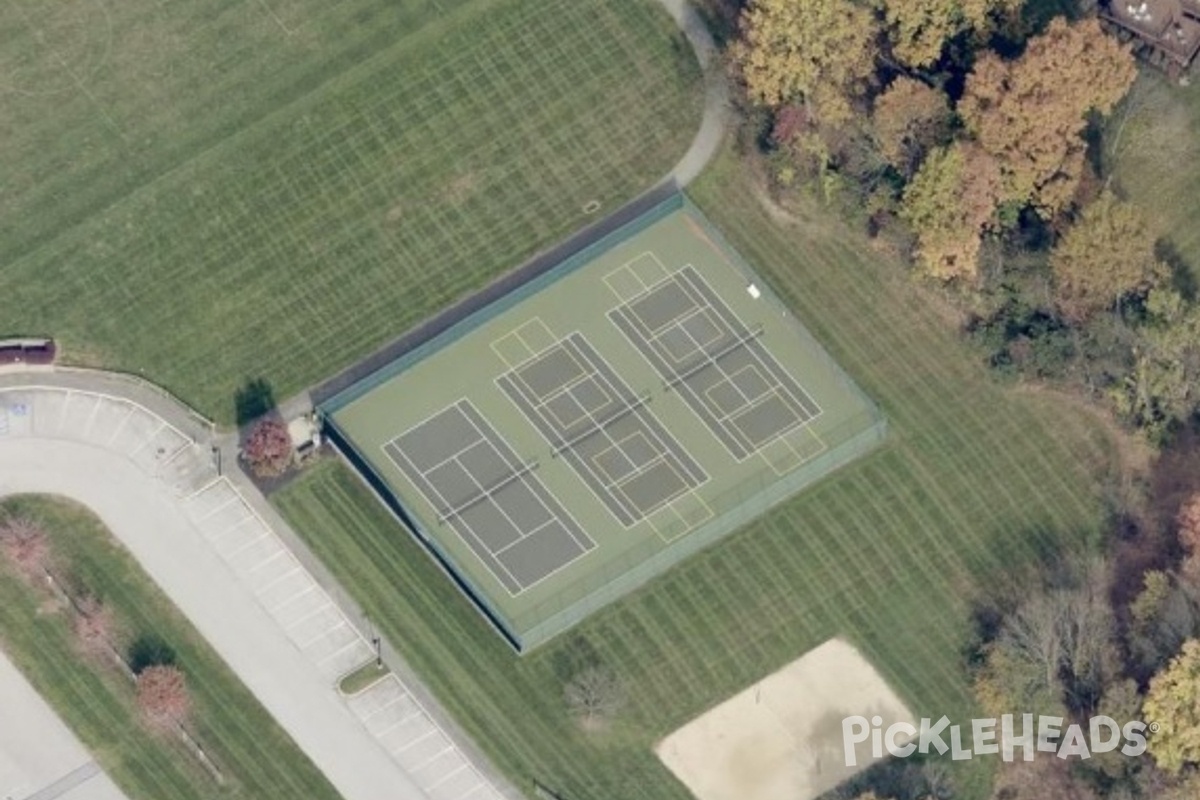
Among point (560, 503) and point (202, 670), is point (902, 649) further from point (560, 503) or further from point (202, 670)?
point (202, 670)

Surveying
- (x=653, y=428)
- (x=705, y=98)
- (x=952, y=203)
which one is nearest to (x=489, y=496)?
(x=653, y=428)

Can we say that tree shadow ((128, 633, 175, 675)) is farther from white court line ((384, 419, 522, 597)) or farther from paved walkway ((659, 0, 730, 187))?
paved walkway ((659, 0, 730, 187))

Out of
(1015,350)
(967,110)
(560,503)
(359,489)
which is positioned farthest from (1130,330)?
(359,489)

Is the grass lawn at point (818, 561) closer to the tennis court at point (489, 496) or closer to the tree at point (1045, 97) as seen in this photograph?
the tennis court at point (489, 496)

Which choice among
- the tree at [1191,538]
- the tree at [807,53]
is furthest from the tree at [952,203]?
the tree at [1191,538]

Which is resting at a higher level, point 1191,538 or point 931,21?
point 931,21

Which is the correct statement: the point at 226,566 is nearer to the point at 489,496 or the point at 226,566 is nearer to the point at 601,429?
the point at 489,496
